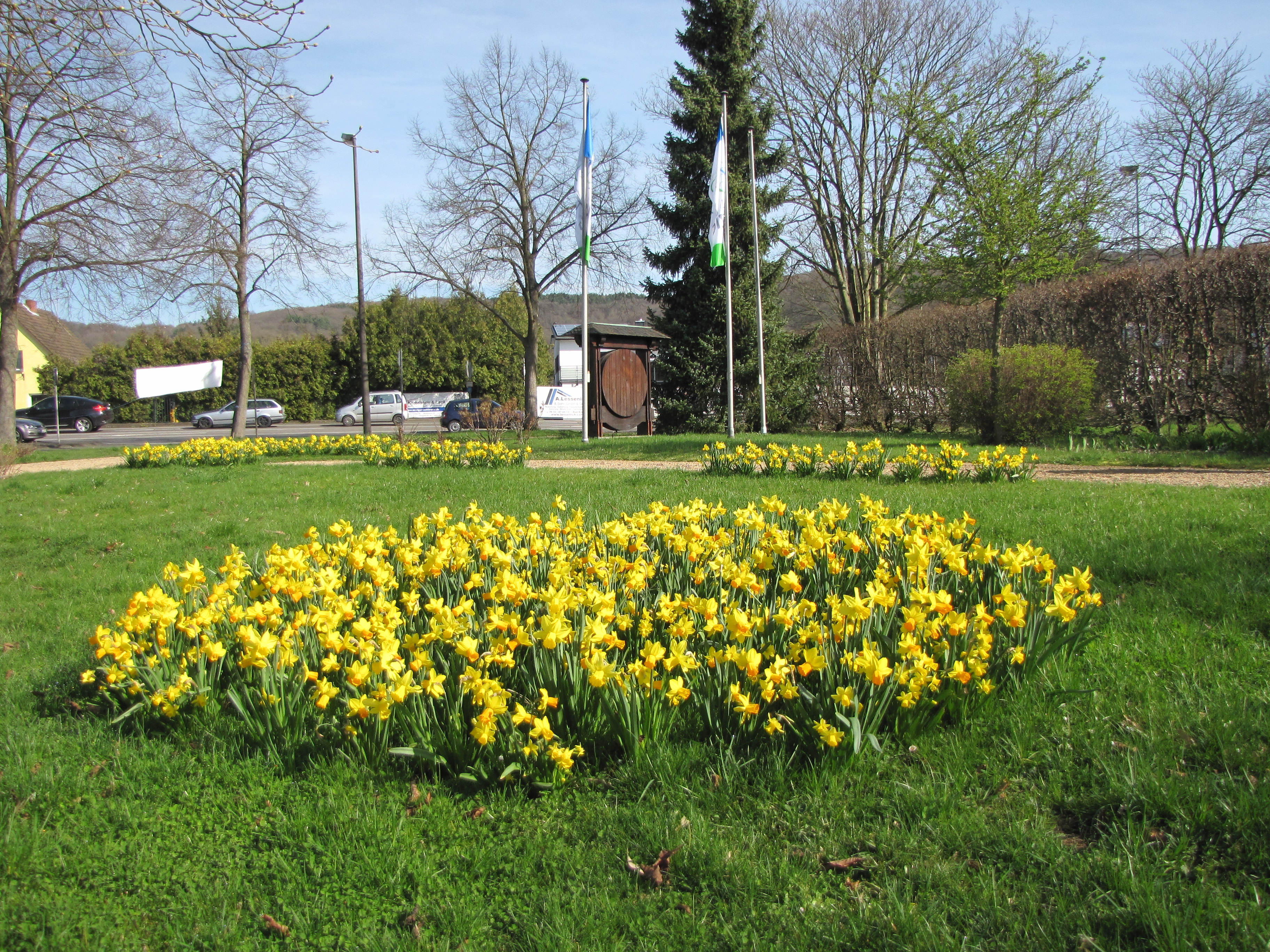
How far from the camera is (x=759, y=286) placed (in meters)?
18.9

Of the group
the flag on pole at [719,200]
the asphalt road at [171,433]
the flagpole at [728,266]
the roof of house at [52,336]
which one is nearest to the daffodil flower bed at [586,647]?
the flagpole at [728,266]

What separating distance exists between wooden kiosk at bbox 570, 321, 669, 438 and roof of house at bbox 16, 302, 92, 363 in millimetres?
37141

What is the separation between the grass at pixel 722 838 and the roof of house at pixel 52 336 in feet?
168

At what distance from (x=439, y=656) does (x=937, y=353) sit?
1721 centimetres

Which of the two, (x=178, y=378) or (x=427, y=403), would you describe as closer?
(x=178, y=378)

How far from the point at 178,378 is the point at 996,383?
20.4 metres

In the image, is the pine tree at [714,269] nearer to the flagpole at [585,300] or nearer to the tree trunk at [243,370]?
the flagpole at [585,300]

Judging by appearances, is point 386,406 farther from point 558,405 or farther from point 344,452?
point 344,452

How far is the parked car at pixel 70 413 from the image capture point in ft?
114

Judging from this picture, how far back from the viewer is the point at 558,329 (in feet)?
156

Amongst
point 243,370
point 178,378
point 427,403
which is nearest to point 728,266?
point 243,370

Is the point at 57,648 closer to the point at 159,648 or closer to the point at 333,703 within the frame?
the point at 159,648

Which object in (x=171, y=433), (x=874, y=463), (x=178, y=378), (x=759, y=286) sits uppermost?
(x=759, y=286)

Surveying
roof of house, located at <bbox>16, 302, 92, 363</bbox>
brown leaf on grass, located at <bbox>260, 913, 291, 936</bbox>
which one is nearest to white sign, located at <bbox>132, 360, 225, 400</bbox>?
brown leaf on grass, located at <bbox>260, 913, 291, 936</bbox>
